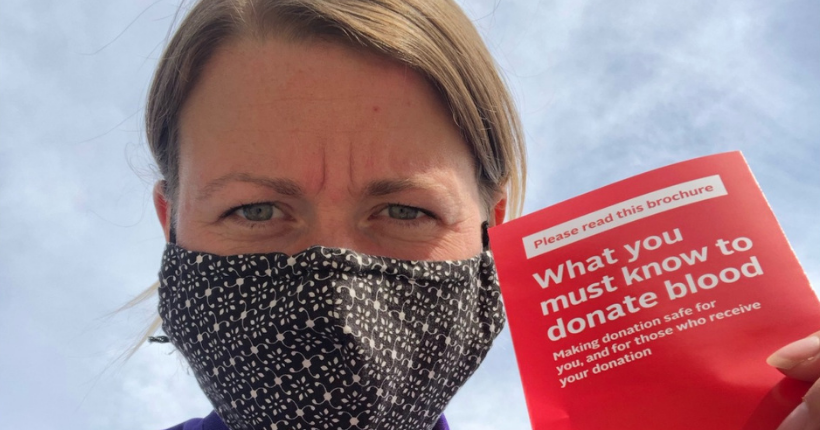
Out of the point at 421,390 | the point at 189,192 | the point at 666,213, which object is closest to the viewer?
the point at 666,213

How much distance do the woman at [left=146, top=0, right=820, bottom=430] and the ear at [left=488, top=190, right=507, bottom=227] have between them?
7.3 inches

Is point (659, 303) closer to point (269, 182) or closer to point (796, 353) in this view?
point (796, 353)

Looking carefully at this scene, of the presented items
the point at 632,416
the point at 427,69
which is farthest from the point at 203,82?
the point at 632,416

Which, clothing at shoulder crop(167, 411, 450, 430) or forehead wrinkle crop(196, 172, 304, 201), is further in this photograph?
clothing at shoulder crop(167, 411, 450, 430)

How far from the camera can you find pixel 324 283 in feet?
4.60

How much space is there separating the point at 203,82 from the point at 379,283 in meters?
0.89

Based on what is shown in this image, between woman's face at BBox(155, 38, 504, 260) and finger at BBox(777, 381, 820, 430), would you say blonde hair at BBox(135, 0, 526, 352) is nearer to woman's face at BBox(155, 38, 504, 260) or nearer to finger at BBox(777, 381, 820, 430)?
woman's face at BBox(155, 38, 504, 260)

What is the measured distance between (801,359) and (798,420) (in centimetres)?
9

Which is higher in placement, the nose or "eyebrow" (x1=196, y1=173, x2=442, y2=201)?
"eyebrow" (x1=196, y1=173, x2=442, y2=201)

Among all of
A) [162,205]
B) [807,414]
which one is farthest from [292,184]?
[807,414]

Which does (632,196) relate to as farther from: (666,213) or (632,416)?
(632,416)

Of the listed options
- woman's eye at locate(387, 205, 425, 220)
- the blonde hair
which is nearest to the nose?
woman's eye at locate(387, 205, 425, 220)

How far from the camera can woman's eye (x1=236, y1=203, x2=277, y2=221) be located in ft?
5.26

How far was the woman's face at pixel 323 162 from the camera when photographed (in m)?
1.53
